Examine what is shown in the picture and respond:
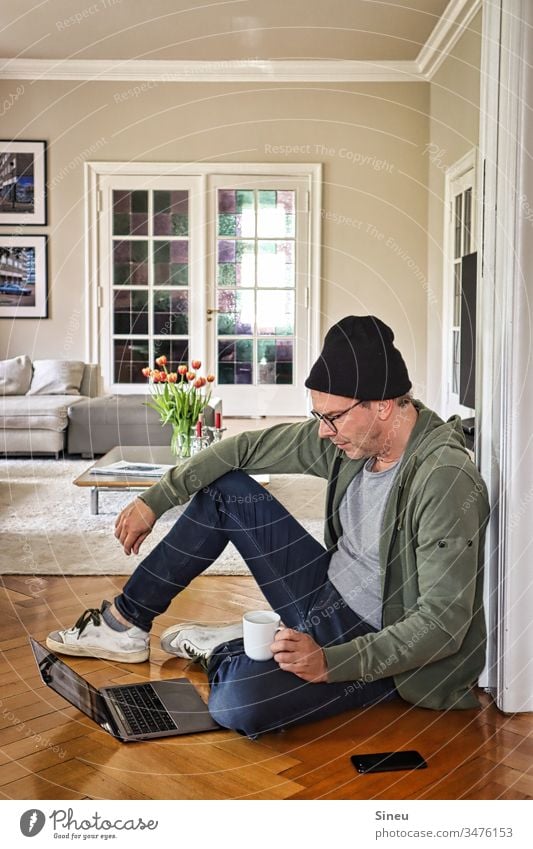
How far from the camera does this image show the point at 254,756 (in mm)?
1711

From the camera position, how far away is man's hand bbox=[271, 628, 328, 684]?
161 centimetres

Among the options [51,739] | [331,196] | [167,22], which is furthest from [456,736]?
[331,196]

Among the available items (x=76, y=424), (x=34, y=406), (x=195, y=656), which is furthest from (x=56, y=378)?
(x=195, y=656)

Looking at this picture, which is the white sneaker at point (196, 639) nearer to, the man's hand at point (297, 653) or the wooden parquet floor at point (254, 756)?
the wooden parquet floor at point (254, 756)

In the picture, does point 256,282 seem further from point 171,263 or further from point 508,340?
point 508,340

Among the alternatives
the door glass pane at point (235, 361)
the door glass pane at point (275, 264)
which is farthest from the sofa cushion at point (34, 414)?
the door glass pane at point (275, 264)

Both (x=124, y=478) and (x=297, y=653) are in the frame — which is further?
(x=124, y=478)

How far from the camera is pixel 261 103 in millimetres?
7141

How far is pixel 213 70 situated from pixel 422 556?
616 cm

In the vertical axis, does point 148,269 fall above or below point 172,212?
below

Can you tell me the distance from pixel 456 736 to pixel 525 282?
867 mm

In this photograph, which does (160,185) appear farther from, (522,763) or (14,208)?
(522,763)

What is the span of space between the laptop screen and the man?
22 centimetres

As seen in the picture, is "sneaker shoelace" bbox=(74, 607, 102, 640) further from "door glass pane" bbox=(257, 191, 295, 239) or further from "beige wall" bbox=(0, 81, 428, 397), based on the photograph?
"door glass pane" bbox=(257, 191, 295, 239)
